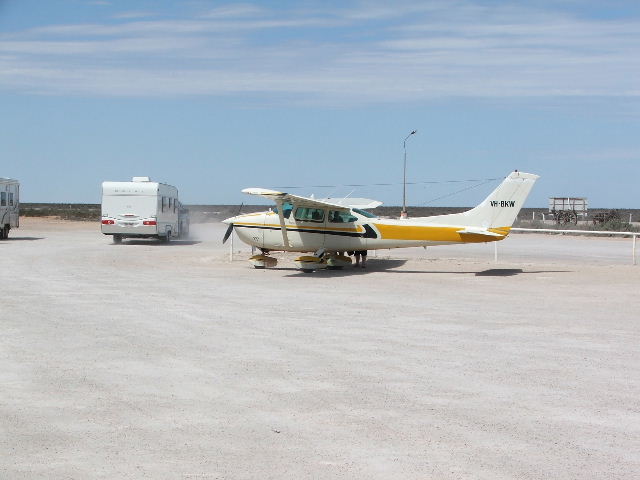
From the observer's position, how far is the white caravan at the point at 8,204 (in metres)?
38.5

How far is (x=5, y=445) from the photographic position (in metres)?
6.78

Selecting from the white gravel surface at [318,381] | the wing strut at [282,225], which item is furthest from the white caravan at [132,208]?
the white gravel surface at [318,381]

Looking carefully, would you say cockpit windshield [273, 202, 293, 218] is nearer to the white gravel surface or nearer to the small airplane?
the small airplane

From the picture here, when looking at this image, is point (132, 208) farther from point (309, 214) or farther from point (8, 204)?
point (309, 214)

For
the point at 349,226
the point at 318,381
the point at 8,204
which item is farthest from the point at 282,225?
the point at 8,204

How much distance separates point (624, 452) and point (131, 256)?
956 inches

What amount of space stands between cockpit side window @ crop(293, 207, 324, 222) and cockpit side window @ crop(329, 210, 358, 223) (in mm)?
288

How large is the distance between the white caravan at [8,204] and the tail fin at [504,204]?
904 inches

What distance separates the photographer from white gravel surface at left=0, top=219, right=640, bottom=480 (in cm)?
658

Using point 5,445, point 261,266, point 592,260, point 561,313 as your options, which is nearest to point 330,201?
point 261,266

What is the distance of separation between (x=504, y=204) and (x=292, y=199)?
5709 mm

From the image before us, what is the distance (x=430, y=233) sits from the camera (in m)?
23.5

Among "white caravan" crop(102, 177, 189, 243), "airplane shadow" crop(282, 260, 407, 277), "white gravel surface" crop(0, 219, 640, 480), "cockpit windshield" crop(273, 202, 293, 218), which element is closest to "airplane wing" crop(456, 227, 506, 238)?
"airplane shadow" crop(282, 260, 407, 277)

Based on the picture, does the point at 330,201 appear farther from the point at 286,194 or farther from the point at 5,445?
the point at 5,445
